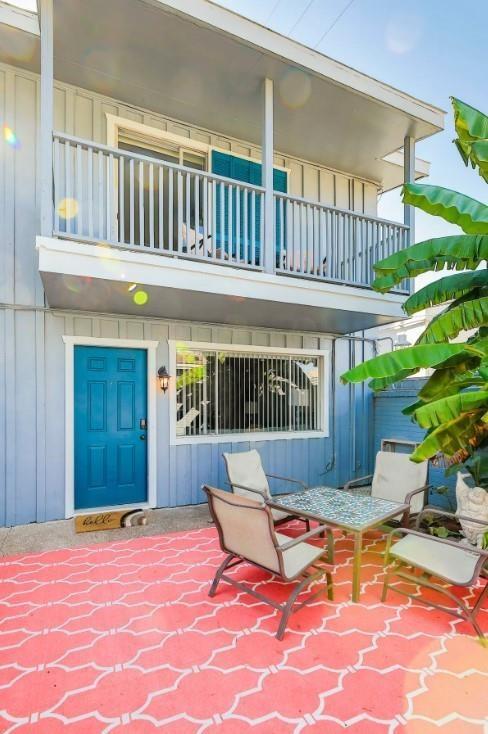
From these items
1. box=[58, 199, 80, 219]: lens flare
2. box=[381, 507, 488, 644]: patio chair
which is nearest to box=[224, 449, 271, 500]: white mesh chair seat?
box=[381, 507, 488, 644]: patio chair

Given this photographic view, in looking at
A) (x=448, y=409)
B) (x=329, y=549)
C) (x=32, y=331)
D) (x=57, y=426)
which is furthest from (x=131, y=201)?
(x=329, y=549)

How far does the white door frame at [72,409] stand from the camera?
17.6ft

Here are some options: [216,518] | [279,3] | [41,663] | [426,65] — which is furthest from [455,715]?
[279,3]

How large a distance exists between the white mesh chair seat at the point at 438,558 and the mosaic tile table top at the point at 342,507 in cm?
35

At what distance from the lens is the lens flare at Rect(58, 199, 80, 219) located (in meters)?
4.79

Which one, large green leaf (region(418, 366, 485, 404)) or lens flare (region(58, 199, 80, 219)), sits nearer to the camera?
large green leaf (region(418, 366, 485, 404))

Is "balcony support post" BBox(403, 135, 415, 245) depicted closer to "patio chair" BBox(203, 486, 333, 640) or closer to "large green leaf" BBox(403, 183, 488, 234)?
"large green leaf" BBox(403, 183, 488, 234)

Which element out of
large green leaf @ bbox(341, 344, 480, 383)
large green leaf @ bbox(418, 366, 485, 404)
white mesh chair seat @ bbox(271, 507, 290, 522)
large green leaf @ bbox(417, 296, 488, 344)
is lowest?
white mesh chair seat @ bbox(271, 507, 290, 522)

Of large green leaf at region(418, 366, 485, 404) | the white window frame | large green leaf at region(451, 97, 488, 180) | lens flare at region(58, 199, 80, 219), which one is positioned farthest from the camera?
the white window frame

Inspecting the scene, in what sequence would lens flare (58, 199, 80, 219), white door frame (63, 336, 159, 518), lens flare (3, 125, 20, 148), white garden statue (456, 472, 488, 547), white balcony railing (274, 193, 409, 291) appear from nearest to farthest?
1. white garden statue (456, 472, 488, 547)
2. lens flare (58, 199, 80, 219)
3. lens flare (3, 125, 20, 148)
4. white door frame (63, 336, 159, 518)
5. white balcony railing (274, 193, 409, 291)

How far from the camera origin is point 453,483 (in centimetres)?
619

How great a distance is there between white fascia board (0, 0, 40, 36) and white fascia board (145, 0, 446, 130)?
1.69m

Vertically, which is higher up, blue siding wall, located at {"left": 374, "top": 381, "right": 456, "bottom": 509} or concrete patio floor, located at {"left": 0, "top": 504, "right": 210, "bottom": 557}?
blue siding wall, located at {"left": 374, "top": 381, "right": 456, "bottom": 509}

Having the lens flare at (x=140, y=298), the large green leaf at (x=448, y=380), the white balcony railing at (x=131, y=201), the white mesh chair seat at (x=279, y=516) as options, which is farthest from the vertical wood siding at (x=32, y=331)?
the large green leaf at (x=448, y=380)
